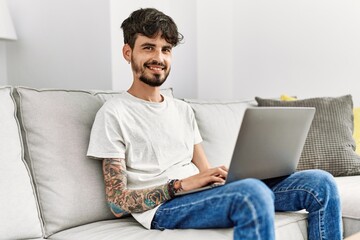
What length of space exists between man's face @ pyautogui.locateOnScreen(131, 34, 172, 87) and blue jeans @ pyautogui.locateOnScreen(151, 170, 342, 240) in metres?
0.45

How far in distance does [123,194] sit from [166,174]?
0.19m

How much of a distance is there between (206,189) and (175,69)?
1718 mm

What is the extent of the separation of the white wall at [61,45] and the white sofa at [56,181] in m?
0.91

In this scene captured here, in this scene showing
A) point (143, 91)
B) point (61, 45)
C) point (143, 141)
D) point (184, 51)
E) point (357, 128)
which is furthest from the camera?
point (184, 51)

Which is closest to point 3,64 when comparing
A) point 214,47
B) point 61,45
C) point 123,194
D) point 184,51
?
point 61,45

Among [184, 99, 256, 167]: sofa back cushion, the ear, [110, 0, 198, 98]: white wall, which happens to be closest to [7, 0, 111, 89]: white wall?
[110, 0, 198, 98]: white wall

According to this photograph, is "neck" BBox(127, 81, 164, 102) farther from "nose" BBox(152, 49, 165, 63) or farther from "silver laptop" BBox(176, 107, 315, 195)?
"silver laptop" BBox(176, 107, 315, 195)

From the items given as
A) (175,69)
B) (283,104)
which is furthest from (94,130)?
(175,69)

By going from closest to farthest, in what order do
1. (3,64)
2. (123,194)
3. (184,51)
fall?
1. (123,194)
2. (3,64)
3. (184,51)

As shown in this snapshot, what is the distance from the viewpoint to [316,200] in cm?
161

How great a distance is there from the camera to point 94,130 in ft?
5.38

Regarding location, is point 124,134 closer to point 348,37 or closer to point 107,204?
point 107,204

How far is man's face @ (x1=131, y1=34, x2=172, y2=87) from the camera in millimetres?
1758

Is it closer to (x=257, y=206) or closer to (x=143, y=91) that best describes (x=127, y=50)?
(x=143, y=91)
